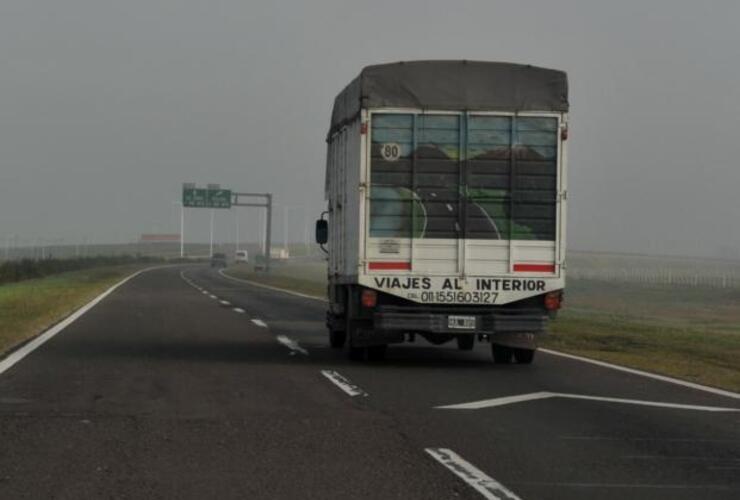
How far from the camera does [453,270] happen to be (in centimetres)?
1467

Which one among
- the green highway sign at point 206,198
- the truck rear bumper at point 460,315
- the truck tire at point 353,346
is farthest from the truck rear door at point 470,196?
the green highway sign at point 206,198

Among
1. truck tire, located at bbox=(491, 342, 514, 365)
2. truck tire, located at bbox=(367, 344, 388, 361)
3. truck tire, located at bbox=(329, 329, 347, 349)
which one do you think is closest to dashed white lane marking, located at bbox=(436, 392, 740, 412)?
truck tire, located at bbox=(491, 342, 514, 365)

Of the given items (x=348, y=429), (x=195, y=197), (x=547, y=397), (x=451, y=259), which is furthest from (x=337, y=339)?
(x=195, y=197)

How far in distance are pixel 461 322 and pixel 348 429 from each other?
5144mm

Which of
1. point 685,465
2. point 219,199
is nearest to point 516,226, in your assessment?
point 685,465

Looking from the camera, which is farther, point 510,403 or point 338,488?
point 510,403

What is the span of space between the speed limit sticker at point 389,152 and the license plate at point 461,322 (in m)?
2.22

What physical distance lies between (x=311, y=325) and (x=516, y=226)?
Result: 1077 cm

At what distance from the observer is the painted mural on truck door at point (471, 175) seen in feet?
47.8

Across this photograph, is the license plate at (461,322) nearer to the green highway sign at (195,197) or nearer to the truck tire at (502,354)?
the truck tire at (502,354)

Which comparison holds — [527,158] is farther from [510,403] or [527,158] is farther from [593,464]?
[593,464]

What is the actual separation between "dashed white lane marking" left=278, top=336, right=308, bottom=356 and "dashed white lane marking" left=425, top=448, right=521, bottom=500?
29.0ft

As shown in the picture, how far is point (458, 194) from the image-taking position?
14656 mm

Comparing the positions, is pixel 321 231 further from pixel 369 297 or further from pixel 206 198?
pixel 206 198
